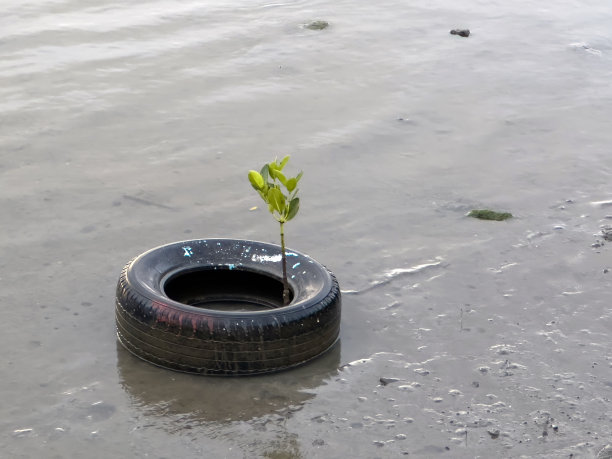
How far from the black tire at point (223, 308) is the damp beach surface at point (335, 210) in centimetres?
13

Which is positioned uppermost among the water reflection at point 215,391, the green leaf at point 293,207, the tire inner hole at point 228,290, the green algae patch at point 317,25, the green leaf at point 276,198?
the green leaf at point 276,198

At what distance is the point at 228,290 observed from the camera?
6.05 metres

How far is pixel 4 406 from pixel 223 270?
1618 mm

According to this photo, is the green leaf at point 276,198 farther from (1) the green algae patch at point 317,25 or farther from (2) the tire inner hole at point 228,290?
(1) the green algae patch at point 317,25

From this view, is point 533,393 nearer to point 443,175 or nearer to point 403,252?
point 403,252

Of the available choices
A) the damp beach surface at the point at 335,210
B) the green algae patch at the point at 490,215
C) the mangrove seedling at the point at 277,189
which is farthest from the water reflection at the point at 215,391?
the green algae patch at the point at 490,215

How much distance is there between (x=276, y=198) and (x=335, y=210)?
2.13 m

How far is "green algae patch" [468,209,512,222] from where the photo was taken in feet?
24.7

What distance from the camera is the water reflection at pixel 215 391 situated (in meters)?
4.93

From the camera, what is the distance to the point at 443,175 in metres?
8.29

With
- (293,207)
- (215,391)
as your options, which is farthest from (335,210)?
(215,391)

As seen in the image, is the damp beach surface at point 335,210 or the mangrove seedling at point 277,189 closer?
the damp beach surface at point 335,210

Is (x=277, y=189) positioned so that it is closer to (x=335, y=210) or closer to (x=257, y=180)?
(x=257, y=180)

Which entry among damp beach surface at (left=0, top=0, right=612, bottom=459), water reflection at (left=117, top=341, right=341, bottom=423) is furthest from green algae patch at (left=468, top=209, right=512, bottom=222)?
water reflection at (left=117, top=341, right=341, bottom=423)
